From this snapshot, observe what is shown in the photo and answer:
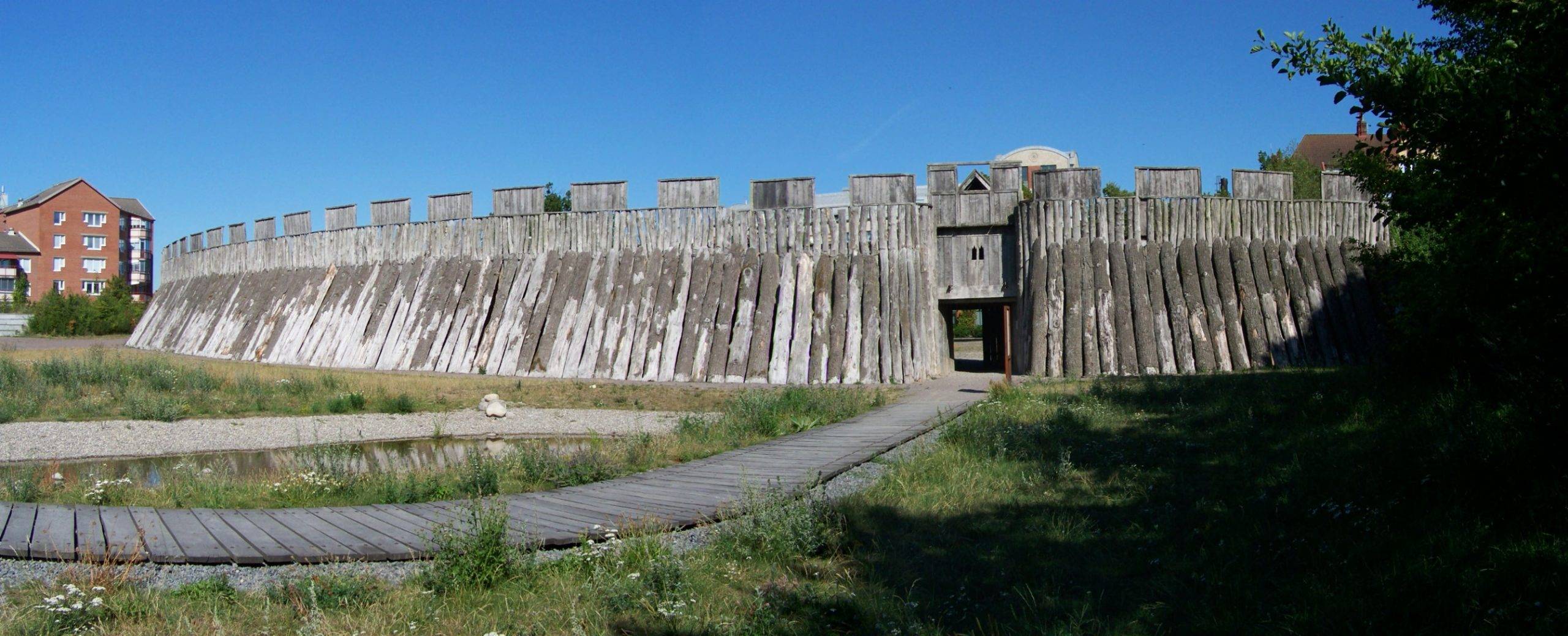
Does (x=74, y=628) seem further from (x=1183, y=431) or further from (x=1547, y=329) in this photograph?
(x=1183, y=431)

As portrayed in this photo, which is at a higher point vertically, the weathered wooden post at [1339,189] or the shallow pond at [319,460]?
the weathered wooden post at [1339,189]

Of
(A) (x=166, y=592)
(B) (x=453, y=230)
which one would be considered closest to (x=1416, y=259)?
(A) (x=166, y=592)

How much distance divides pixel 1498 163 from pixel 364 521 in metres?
6.09

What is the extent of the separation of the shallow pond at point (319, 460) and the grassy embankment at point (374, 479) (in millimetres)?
77

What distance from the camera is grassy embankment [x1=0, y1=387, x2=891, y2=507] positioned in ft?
23.8

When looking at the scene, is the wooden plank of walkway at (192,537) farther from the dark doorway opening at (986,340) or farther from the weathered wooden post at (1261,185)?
the weathered wooden post at (1261,185)

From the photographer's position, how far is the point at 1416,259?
1116 centimetres

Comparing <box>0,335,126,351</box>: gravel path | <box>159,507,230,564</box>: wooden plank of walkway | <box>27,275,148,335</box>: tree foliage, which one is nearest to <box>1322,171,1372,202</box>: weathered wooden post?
<box>159,507,230,564</box>: wooden plank of walkway

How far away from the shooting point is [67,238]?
6744 cm

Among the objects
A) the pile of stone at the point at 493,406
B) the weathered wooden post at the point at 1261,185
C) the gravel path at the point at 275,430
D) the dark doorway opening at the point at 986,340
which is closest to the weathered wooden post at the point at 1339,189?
the weathered wooden post at the point at 1261,185

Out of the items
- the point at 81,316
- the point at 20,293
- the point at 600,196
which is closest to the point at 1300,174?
the point at 600,196

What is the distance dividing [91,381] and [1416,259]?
19.2m

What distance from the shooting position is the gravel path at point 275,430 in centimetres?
1187

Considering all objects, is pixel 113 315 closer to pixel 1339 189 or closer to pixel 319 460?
pixel 319 460
